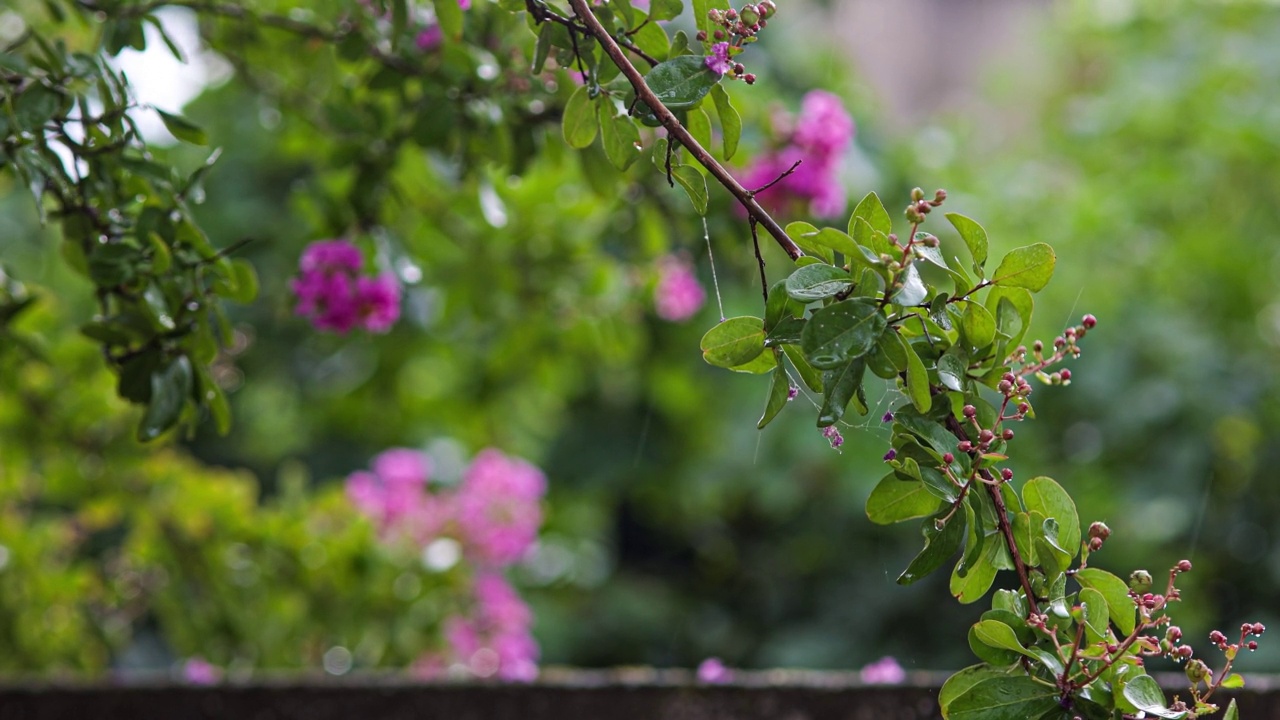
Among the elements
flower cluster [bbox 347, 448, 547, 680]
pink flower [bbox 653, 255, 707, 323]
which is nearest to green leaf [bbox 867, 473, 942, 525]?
pink flower [bbox 653, 255, 707, 323]

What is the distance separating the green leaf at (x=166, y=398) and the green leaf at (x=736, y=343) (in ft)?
1.26

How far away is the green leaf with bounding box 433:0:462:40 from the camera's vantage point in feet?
2.53

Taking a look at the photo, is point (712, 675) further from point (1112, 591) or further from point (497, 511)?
point (497, 511)

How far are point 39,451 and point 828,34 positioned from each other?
7.11 ft

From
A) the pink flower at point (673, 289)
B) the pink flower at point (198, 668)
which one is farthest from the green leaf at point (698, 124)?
the pink flower at point (198, 668)

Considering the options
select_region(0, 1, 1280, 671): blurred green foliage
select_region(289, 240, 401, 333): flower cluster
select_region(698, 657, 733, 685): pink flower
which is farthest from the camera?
select_region(0, 1, 1280, 671): blurred green foliage

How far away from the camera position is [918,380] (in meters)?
0.45

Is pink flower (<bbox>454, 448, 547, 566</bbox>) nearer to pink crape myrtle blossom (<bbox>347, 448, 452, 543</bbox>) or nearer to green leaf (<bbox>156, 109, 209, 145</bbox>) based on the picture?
pink crape myrtle blossom (<bbox>347, 448, 452, 543</bbox>)

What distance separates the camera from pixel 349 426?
2166mm

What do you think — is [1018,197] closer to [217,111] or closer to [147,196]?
[217,111]

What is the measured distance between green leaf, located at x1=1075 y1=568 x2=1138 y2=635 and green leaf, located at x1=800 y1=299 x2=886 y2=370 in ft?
0.48

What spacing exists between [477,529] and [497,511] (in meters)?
0.05

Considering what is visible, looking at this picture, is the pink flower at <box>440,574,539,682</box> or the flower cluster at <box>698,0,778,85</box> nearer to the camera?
the flower cluster at <box>698,0,778,85</box>

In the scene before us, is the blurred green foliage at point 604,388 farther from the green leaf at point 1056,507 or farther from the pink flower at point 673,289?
the green leaf at point 1056,507
